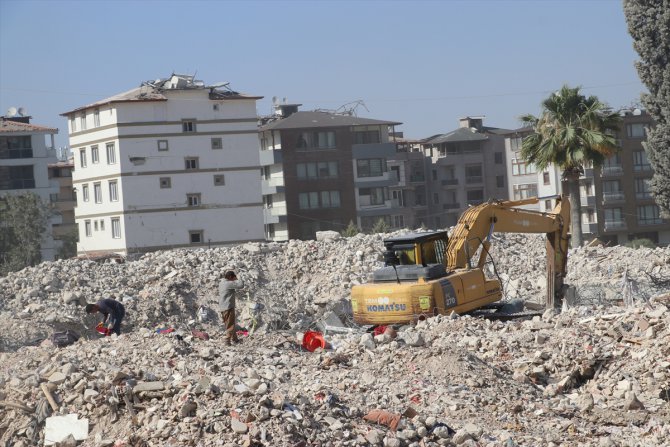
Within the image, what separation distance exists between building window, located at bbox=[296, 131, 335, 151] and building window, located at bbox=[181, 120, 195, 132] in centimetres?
1001

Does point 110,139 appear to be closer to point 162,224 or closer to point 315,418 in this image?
point 162,224

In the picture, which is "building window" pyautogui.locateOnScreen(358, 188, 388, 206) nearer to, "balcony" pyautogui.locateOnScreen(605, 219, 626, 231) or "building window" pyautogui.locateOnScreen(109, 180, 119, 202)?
→ "balcony" pyautogui.locateOnScreen(605, 219, 626, 231)

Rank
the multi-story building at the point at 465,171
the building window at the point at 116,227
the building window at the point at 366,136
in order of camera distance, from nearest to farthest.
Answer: the building window at the point at 116,227 < the building window at the point at 366,136 < the multi-story building at the point at 465,171

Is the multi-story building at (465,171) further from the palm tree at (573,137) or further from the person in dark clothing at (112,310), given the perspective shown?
the person in dark clothing at (112,310)

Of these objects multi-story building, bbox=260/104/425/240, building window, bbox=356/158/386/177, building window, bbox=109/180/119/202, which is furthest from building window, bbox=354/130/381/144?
building window, bbox=109/180/119/202

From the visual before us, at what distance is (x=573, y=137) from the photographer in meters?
36.5

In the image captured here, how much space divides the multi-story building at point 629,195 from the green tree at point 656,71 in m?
31.4

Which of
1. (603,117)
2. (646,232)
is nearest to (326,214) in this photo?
(646,232)

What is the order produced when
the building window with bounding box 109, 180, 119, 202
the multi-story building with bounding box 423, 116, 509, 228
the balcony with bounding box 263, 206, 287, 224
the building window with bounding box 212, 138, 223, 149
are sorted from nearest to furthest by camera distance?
1. the building window with bounding box 109, 180, 119, 202
2. the building window with bounding box 212, 138, 223, 149
3. the balcony with bounding box 263, 206, 287, 224
4. the multi-story building with bounding box 423, 116, 509, 228

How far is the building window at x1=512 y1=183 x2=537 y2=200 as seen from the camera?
72438 millimetres

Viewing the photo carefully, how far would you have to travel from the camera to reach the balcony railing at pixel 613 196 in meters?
65.9

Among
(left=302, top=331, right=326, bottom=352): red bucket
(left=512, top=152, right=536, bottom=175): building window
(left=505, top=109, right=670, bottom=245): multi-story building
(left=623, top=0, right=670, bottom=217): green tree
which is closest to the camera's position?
(left=302, top=331, right=326, bottom=352): red bucket

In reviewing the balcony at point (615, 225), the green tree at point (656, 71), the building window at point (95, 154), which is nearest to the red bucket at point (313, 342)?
the green tree at point (656, 71)

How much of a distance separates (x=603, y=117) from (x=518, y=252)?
25.0ft
